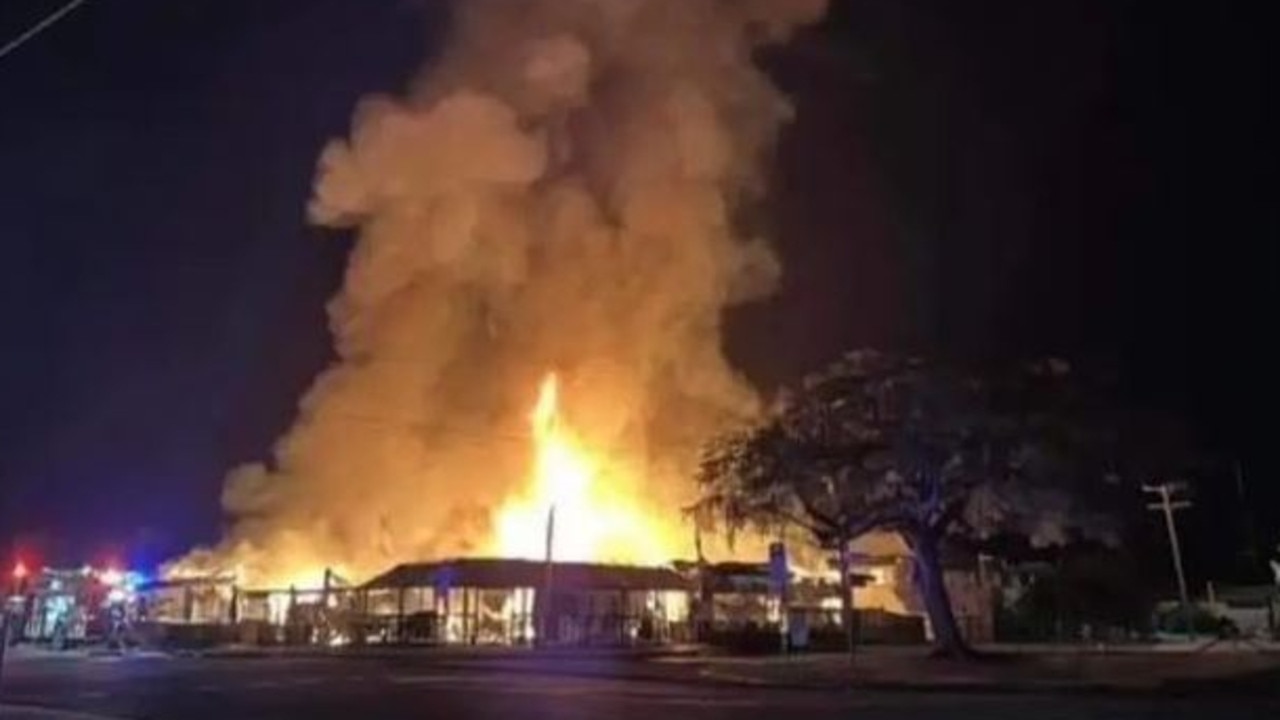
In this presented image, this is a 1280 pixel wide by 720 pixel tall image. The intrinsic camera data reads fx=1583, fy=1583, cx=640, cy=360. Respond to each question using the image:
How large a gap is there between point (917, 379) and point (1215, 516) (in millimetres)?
45349

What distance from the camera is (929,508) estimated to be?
154 feet

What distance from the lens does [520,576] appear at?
6950 centimetres

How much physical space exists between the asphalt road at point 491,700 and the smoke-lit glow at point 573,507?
50.8 m

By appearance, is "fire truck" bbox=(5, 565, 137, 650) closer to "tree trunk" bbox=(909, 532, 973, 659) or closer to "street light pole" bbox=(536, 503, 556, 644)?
"street light pole" bbox=(536, 503, 556, 644)

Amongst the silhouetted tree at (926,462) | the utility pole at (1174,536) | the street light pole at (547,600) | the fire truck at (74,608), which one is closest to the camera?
the silhouetted tree at (926,462)

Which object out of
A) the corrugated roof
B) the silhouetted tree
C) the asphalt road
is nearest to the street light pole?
the corrugated roof

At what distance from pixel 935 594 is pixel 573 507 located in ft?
143

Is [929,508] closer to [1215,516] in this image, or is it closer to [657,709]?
[657,709]

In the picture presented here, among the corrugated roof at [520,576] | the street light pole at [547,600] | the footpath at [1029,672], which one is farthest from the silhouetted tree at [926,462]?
the corrugated roof at [520,576]

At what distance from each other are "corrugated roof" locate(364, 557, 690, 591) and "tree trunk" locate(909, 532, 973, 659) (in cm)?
2362

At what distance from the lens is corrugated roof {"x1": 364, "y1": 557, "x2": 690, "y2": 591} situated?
6850 cm

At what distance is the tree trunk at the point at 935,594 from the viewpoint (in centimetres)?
4703

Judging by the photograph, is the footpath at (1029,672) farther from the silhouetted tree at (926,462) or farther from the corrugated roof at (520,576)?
the corrugated roof at (520,576)

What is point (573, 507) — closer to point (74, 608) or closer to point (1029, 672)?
point (74, 608)
